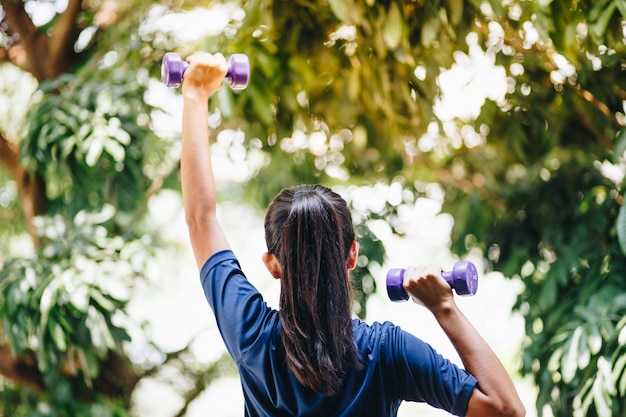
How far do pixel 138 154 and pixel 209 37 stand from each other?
19.0 inches

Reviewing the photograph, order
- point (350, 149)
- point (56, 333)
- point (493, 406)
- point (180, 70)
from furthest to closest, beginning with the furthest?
1. point (350, 149)
2. point (56, 333)
3. point (180, 70)
4. point (493, 406)

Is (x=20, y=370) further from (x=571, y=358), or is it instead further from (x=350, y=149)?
(x=571, y=358)

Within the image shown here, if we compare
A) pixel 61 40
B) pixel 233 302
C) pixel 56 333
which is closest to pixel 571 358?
pixel 233 302

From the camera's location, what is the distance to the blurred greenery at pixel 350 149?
8.24 feet

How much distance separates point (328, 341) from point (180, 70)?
61cm

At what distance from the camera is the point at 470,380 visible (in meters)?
1.12

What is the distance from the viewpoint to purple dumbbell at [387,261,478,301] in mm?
1194

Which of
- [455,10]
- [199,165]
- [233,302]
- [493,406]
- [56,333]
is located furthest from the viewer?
[56,333]

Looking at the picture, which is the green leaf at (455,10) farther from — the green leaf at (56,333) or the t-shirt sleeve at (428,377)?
the green leaf at (56,333)

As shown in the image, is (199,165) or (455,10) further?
(455,10)

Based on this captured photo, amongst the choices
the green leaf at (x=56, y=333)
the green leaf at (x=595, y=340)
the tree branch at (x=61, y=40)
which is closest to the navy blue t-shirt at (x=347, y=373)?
the green leaf at (x=595, y=340)

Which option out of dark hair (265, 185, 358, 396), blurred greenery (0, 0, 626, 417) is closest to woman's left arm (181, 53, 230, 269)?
dark hair (265, 185, 358, 396)

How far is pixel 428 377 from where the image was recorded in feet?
3.72

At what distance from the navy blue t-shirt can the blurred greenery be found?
49.5 inches
